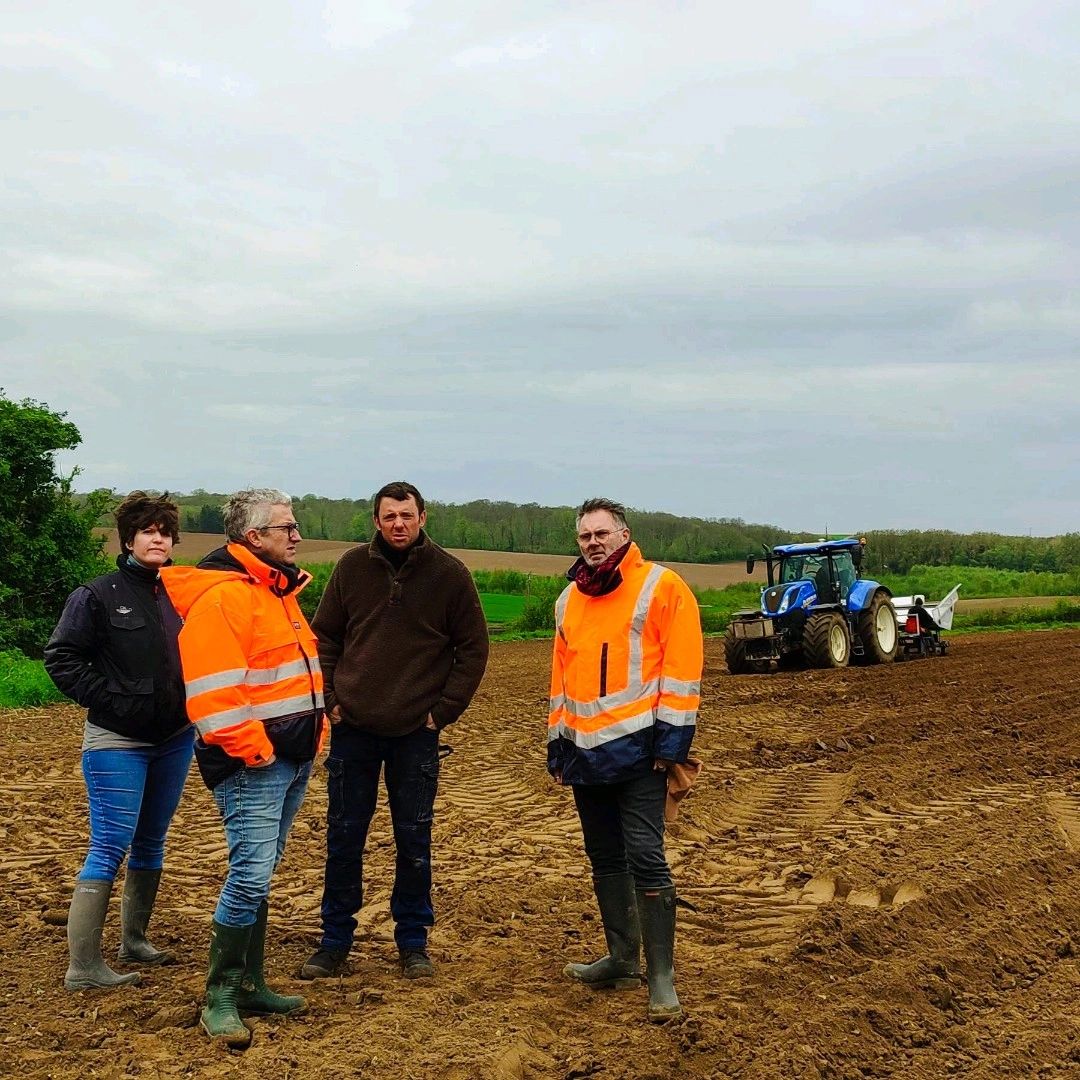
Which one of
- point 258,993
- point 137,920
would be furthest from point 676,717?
point 137,920

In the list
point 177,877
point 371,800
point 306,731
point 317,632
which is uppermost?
point 317,632

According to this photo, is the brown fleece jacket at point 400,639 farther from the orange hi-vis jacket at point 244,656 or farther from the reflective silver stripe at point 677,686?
the reflective silver stripe at point 677,686

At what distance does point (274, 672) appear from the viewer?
14.7ft

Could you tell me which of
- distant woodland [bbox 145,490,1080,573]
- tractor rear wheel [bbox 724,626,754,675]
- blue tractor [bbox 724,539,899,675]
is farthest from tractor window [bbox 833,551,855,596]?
distant woodland [bbox 145,490,1080,573]

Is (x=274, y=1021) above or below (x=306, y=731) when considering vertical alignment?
below

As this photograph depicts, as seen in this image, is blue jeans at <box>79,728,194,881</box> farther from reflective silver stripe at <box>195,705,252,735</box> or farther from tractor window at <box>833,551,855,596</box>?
tractor window at <box>833,551,855,596</box>

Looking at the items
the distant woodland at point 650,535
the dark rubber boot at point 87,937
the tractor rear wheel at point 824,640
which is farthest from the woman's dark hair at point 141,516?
the distant woodland at point 650,535

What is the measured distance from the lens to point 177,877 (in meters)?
6.68

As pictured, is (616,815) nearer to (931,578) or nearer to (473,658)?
(473,658)

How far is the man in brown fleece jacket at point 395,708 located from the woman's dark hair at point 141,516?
721mm

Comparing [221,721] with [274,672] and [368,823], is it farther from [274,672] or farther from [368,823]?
[368,823]

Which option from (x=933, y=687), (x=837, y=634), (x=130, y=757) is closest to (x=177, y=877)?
(x=130, y=757)

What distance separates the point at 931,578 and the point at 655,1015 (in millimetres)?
56273

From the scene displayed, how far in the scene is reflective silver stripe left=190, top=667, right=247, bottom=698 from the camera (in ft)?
14.0
